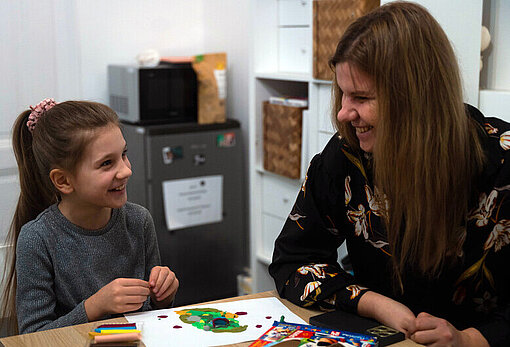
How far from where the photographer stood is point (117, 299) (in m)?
1.27

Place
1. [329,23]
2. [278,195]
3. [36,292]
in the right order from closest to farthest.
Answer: [36,292] → [329,23] → [278,195]

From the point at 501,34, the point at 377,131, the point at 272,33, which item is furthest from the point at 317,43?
the point at 377,131

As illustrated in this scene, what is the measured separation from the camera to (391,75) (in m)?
1.20

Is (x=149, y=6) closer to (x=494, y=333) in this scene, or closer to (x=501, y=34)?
(x=501, y=34)

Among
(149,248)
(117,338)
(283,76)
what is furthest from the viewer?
(283,76)

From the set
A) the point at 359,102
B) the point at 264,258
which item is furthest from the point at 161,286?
the point at 264,258

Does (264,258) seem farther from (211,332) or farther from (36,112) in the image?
(211,332)

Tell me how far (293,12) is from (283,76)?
0.31 metres

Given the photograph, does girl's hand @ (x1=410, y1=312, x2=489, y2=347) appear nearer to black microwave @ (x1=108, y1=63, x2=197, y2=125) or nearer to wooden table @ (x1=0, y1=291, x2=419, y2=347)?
wooden table @ (x1=0, y1=291, x2=419, y2=347)

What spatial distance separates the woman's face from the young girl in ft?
1.76

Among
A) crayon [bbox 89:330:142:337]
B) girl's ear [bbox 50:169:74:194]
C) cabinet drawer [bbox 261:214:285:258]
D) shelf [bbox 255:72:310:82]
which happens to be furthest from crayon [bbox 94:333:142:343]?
cabinet drawer [bbox 261:214:285:258]

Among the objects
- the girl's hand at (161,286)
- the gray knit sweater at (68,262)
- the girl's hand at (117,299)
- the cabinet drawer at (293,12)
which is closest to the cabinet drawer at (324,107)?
the cabinet drawer at (293,12)

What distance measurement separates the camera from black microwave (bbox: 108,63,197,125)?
123 inches

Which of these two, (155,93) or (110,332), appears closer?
(110,332)
